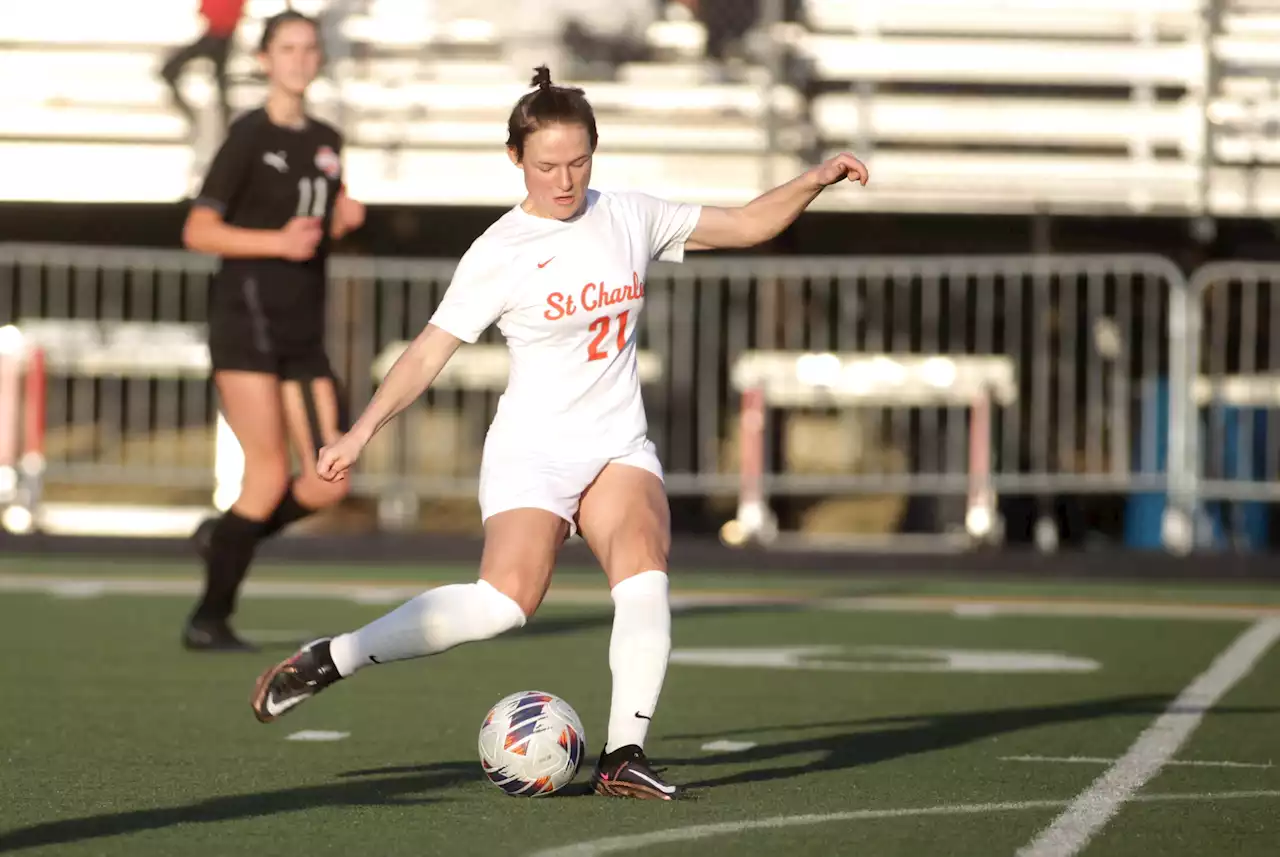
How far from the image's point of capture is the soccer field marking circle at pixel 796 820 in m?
4.46

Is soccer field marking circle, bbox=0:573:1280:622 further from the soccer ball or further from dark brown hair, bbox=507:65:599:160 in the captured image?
dark brown hair, bbox=507:65:599:160

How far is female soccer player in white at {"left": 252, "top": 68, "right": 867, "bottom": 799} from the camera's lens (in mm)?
5336

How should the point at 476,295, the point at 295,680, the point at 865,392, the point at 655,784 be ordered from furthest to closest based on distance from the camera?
the point at 865,392 < the point at 295,680 < the point at 476,295 < the point at 655,784

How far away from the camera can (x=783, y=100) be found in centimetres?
1638

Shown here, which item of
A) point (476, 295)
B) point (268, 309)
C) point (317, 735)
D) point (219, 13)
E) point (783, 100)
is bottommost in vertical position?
point (317, 735)

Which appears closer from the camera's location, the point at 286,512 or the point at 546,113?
the point at 546,113

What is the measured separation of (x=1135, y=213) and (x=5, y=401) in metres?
7.28

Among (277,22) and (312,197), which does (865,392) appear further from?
(277,22)

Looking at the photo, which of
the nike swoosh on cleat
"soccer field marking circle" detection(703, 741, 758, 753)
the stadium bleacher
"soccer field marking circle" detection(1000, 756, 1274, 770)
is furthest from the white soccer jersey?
the stadium bleacher

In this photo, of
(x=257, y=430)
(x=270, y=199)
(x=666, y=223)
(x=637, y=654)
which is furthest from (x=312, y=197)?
(x=637, y=654)

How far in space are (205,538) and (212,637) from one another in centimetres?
41

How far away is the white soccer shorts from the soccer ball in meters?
0.47

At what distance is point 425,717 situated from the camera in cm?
679

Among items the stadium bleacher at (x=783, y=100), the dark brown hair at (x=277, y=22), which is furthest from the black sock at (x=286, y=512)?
the stadium bleacher at (x=783, y=100)
